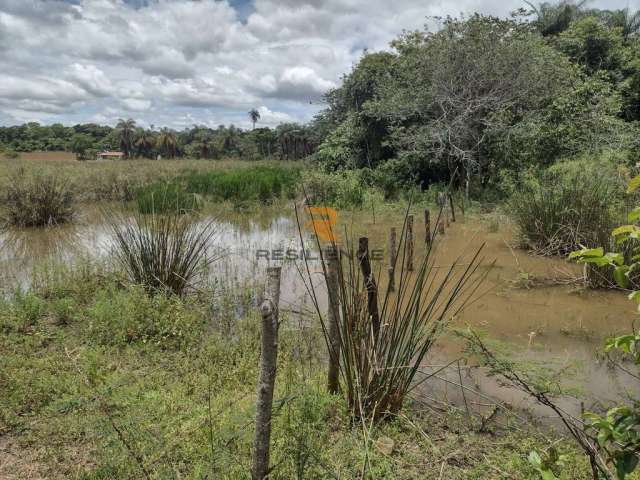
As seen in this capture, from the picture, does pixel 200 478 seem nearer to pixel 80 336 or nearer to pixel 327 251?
pixel 327 251

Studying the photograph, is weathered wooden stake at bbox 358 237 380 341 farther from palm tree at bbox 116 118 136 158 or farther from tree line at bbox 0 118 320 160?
palm tree at bbox 116 118 136 158

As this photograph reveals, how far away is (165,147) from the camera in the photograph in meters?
49.4

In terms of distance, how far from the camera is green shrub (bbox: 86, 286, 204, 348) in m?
3.73

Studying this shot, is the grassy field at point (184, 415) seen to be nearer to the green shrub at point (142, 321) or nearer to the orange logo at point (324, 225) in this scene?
the green shrub at point (142, 321)

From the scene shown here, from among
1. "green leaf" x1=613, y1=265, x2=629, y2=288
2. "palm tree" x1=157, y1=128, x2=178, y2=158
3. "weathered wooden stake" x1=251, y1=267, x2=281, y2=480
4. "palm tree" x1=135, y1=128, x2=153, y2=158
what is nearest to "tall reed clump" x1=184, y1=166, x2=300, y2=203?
"weathered wooden stake" x1=251, y1=267, x2=281, y2=480

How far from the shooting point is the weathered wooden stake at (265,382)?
1.56 m

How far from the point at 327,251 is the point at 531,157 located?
10.5 m

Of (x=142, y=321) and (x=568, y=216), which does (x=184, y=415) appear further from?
(x=568, y=216)

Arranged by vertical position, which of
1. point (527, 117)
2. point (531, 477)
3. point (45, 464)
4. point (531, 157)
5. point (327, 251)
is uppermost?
point (527, 117)

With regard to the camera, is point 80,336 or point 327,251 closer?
point 327,251

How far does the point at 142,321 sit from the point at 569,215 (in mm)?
5856

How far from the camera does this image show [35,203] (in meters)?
9.45

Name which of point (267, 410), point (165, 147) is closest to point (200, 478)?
point (267, 410)

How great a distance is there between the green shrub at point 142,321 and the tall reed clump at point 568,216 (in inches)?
195
